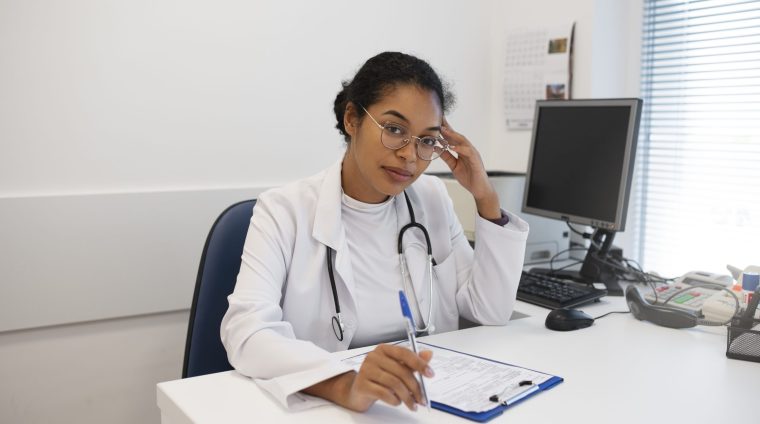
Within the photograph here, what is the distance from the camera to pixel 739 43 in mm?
2154

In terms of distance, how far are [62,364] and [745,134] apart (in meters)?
2.21

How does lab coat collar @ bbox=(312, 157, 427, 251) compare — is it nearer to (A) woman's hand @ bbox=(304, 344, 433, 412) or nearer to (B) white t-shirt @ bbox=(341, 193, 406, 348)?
(B) white t-shirt @ bbox=(341, 193, 406, 348)

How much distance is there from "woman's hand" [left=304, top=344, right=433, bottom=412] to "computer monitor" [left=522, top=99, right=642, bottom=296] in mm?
1060

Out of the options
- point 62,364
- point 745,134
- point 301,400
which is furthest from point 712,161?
point 62,364

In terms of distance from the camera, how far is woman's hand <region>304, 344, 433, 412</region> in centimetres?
97

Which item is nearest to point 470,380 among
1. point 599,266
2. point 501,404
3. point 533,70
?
point 501,404

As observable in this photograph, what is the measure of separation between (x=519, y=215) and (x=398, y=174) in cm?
92

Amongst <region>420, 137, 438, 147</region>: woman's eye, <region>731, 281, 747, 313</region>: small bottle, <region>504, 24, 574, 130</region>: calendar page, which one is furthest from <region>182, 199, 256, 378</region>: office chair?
<region>504, 24, 574, 130</region>: calendar page

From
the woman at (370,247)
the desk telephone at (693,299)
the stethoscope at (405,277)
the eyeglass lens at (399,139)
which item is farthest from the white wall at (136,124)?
the desk telephone at (693,299)

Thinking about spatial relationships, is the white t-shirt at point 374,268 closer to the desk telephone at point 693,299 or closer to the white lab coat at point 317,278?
the white lab coat at point 317,278

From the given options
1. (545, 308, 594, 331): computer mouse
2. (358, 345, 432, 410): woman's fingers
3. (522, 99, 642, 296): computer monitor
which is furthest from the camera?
(522, 99, 642, 296): computer monitor

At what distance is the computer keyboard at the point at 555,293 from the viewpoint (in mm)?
1727

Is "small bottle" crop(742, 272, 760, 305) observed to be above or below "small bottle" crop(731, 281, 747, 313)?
above

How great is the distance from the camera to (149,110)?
6.43ft
